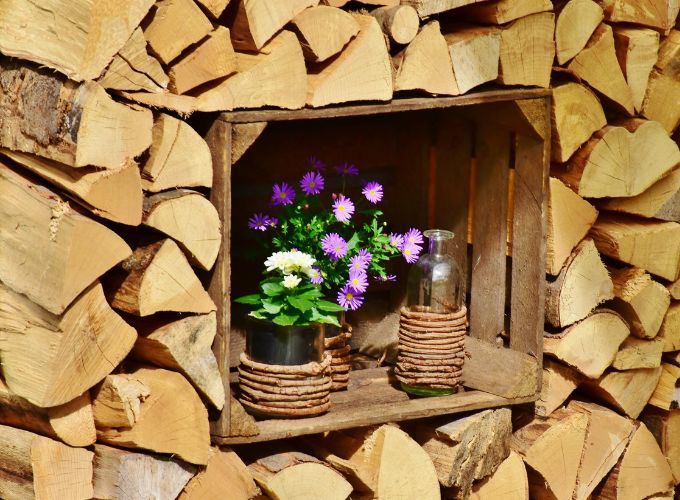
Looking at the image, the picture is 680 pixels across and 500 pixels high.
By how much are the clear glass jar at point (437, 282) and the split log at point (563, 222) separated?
0.22 m

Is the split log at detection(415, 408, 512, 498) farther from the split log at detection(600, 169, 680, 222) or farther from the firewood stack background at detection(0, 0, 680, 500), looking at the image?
the split log at detection(600, 169, 680, 222)

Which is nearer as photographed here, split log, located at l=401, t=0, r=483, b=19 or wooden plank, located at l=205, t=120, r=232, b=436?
wooden plank, located at l=205, t=120, r=232, b=436

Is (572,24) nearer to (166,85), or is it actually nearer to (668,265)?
(668,265)

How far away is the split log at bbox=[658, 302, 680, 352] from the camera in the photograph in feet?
10.4

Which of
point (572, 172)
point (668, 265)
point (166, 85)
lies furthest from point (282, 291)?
point (668, 265)

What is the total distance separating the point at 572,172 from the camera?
292 centimetres

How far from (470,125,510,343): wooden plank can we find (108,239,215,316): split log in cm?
89

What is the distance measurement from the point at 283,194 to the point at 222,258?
0.41 metres

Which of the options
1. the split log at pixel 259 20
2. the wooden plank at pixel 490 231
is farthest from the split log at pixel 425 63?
the wooden plank at pixel 490 231

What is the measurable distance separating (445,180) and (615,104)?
18.5 inches

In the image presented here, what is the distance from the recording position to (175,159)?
2361 mm

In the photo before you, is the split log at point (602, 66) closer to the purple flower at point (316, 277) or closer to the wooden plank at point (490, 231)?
the wooden plank at point (490, 231)

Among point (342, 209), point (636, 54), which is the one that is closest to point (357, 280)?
point (342, 209)

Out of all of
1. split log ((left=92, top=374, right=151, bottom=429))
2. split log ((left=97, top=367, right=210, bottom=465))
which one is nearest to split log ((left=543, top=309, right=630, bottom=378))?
split log ((left=97, top=367, right=210, bottom=465))
